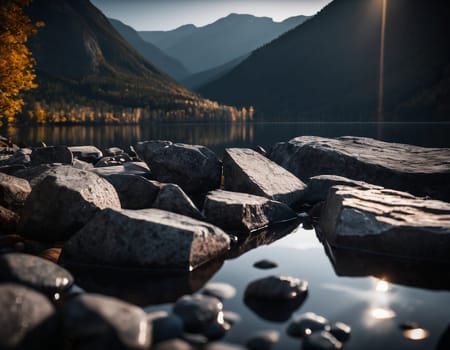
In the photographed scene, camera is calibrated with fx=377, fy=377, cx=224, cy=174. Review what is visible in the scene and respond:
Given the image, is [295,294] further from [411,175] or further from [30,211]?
[411,175]

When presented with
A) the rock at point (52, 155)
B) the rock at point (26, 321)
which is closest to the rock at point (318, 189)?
the rock at point (26, 321)

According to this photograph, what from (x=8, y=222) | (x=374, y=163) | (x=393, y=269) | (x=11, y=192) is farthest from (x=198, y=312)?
(x=374, y=163)

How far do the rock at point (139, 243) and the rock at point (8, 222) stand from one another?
6.20 ft

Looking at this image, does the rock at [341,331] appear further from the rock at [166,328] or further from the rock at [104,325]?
the rock at [104,325]

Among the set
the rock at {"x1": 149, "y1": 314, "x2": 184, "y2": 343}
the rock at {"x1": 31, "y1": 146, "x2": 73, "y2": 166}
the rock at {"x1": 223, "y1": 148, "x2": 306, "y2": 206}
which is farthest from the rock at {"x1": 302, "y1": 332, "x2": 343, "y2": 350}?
the rock at {"x1": 31, "y1": 146, "x2": 73, "y2": 166}

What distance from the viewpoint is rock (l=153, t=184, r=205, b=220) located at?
26.5 ft

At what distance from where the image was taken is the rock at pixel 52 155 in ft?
48.3

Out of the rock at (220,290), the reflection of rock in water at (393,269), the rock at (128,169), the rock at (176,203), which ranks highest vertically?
the rock at (128,169)

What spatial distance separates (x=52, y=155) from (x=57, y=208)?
342 inches

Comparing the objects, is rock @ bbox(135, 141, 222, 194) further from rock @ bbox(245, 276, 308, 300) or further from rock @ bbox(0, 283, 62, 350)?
rock @ bbox(0, 283, 62, 350)

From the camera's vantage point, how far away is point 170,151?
11.7 meters

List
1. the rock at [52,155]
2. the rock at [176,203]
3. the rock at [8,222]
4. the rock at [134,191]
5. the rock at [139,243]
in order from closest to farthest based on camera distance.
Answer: the rock at [139,243]
the rock at [8,222]
the rock at [176,203]
the rock at [134,191]
the rock at [52,155]

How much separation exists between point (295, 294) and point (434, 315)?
1.72 meters

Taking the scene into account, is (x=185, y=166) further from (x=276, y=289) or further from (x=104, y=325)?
(x=104, y=325)
